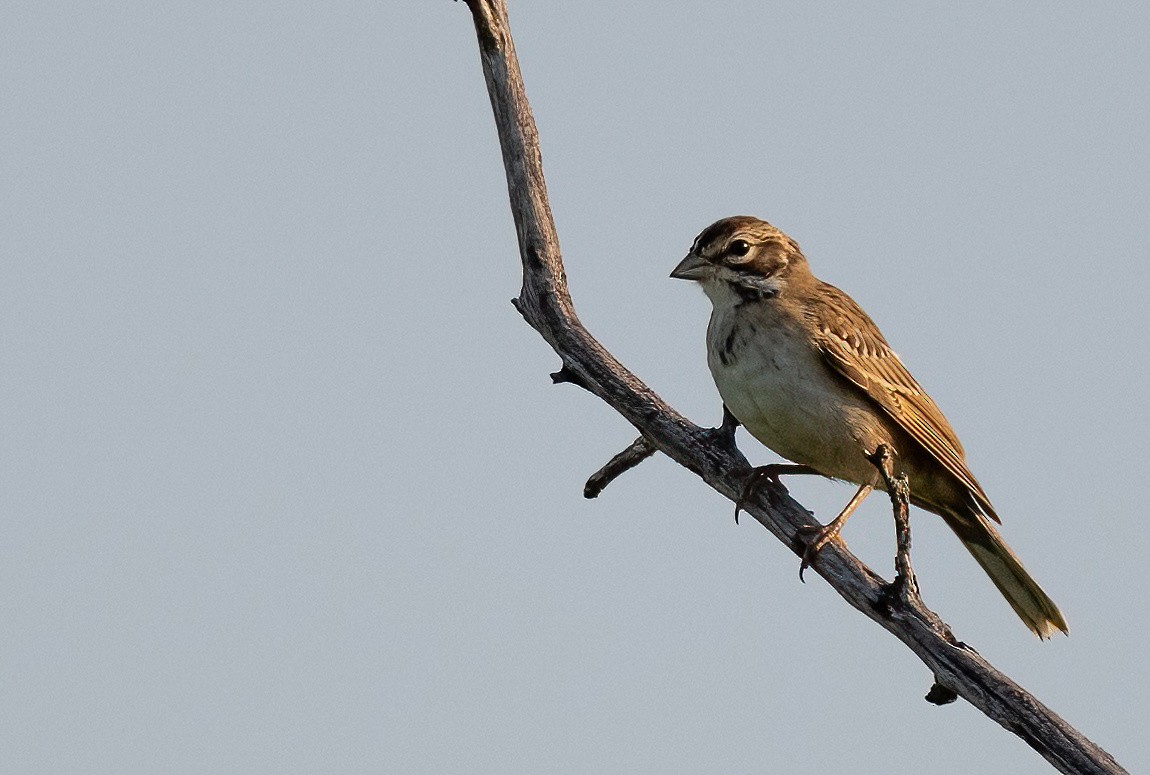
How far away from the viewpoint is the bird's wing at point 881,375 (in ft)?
34.2

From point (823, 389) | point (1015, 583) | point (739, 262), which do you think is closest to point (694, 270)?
point (739, 262)

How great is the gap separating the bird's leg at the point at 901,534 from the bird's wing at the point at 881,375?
183 centimetres

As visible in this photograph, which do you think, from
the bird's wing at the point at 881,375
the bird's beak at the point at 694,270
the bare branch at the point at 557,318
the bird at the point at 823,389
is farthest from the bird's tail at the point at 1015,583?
the bird's beak at the point at 694,270

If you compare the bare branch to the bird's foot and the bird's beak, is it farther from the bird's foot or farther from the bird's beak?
the bird's beak

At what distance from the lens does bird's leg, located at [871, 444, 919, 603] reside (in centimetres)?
826

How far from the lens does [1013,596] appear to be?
425 inches

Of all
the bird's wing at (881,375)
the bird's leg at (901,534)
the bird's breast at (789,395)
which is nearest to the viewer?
the bird's leg at (901,534)

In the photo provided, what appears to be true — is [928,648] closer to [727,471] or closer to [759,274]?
[727,471]

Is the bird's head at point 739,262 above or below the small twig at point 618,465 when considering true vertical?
above

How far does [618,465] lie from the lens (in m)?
10.4

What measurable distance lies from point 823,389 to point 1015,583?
6.44ft

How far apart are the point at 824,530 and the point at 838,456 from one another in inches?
39.8

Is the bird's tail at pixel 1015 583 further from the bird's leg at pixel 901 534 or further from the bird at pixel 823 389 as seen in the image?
the bird's leg at pixel 901 534

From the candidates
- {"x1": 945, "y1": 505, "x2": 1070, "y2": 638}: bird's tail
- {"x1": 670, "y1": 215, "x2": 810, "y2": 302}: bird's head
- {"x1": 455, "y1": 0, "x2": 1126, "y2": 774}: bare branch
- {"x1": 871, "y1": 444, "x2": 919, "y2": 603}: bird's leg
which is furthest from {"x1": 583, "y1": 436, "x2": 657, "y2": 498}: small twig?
{"x1": 945, "y1": 505, "x2": 1070, "y2": 638}: bird's tail
